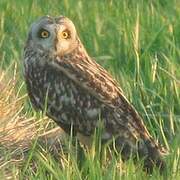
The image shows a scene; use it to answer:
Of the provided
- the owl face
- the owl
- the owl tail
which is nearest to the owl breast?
the owl

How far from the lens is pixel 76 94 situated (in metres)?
6.45

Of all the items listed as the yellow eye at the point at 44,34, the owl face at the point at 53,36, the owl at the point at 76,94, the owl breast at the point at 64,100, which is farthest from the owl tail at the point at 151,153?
the yellow eye at the point at 44,34

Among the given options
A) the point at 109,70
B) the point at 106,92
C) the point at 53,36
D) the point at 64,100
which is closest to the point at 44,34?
the point at 53,36

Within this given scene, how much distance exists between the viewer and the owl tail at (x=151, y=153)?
244 inches

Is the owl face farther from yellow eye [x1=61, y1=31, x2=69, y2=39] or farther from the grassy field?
the grassy field

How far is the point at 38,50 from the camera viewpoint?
6.56 meters

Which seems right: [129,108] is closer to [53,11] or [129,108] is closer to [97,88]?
[97,88]

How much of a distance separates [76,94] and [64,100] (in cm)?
8

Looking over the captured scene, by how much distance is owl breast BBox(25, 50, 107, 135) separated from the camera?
642 centimetres

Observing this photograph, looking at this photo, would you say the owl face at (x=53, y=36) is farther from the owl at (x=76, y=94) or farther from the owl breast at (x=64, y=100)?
the owl breast at (x=64, y=100)

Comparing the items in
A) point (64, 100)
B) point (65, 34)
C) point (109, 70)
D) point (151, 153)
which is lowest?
point (151, 153)

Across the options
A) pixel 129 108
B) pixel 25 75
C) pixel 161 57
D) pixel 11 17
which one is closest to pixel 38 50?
pixel 25 75

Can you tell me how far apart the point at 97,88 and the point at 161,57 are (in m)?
1.31

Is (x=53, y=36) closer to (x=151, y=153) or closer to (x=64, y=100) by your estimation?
(x=64, y=100)
